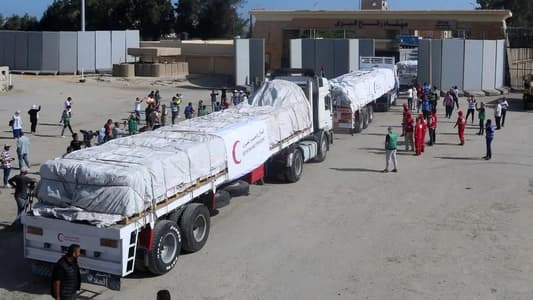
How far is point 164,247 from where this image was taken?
1383cm

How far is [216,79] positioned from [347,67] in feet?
39.9

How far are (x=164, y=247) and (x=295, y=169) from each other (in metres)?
8.71

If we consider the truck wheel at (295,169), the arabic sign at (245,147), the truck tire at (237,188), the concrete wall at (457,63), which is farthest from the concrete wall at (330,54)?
the truck tire at (237,188)

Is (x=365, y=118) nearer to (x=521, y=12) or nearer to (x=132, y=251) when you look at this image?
(x=132, y=251)

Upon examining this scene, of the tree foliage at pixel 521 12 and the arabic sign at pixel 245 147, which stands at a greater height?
the tree foliage at pixel 521 12

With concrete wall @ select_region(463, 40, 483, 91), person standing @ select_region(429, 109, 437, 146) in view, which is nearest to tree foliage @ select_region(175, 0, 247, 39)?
concrete wall @ select_region(463, 40, 483, 91)

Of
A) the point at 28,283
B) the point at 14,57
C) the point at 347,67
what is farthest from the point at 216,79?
the point at 28,283

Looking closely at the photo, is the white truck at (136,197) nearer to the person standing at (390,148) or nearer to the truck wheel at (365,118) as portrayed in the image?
the person standing at (390,148)

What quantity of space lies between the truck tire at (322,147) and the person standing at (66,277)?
14.8m

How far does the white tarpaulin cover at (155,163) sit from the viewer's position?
1278 cm

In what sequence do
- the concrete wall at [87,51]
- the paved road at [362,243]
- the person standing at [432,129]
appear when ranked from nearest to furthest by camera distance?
the paved road at [362,243] → the person standing at [432,129] → the concrete wall at [87,51]

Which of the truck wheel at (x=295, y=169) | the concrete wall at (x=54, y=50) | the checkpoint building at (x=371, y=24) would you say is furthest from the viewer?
the concrete wall at (x=54, y=50)

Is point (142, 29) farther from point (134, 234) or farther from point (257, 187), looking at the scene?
point (134, 234)

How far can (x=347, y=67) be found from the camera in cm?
5288
